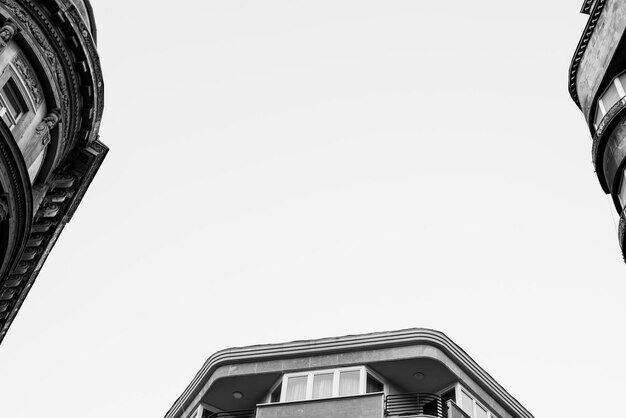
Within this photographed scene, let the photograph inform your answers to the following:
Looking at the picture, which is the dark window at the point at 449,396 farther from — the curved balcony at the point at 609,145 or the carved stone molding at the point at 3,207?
the carved stone molding at the point at 3,207

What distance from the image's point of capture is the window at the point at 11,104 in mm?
22688

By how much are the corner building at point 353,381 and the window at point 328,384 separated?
0.03m

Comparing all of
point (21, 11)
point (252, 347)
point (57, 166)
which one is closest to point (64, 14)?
point (21, 11)

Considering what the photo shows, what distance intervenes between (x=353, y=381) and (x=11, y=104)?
1414 cm

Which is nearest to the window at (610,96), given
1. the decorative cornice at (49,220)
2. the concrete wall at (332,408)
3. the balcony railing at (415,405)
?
the balcony railing at (415,405)

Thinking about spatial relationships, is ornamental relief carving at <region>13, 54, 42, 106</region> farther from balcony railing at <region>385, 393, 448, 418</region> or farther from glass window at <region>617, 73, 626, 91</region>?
glass window at <region>617, 73, 626, 91</region>

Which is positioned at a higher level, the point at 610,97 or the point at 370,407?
the point at 610,97

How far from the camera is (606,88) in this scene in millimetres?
25516

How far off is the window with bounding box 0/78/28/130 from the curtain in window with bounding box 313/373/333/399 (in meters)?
12.7

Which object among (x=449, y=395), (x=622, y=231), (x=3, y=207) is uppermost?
(x=622, y=231)

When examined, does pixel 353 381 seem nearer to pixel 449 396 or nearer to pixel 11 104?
pixel 449 396

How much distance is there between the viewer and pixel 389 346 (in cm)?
2358

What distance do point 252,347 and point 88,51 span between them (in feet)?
39.3

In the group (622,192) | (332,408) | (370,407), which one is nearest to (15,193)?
(332,408)
